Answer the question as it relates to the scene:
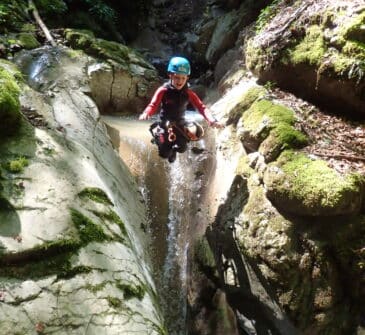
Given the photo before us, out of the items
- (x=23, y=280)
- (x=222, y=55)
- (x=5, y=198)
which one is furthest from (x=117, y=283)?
(x=222, y=55)

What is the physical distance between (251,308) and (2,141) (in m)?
4.02

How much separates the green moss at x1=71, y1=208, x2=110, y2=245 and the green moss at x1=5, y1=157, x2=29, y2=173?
2.30ft

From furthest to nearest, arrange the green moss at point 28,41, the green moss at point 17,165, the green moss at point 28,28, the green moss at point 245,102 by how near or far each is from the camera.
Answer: the green moss at point 28,28
the green moss at point 28,41
the green moss at point 245,102
the green moss at point 17,165

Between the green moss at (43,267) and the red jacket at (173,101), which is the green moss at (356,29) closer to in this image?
the red jacket at (173,101)

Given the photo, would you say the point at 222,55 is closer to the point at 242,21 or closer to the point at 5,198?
the point at 242,21

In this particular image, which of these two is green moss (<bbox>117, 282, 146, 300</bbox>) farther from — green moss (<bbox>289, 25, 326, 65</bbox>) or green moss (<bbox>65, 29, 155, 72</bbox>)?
green moss (<bbox>65, 29, 155, 72</bbox>)

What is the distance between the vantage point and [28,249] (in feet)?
10.0

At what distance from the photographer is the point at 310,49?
6.03 metres

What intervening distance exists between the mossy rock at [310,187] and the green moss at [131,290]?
2305 mm

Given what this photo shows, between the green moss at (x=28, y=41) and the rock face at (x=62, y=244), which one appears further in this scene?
the green moss at (x=28, y=41)

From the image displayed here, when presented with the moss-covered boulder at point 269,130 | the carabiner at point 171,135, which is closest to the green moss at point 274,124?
the moss-covered boulder at point 269,130

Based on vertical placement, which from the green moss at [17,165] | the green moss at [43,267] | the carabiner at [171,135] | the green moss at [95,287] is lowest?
the green moss at [95,287]

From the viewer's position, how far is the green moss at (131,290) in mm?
3226

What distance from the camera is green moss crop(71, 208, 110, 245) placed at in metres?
3.36
